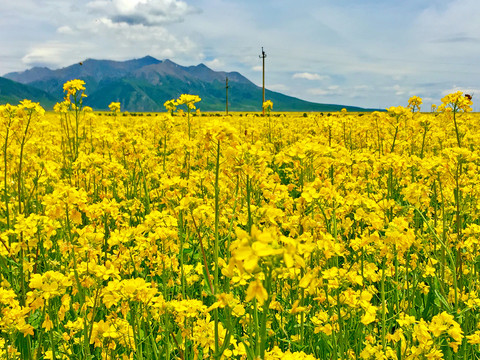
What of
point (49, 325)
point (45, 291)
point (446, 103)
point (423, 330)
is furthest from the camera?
point (446, 103)

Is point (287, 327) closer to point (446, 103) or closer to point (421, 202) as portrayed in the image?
point (421, 202)

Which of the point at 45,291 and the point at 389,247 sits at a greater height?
the point at 389,247

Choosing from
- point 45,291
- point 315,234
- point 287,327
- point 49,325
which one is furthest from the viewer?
point 287,327

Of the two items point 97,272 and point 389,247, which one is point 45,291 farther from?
point 389,247

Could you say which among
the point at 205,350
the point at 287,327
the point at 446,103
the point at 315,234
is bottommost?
the point at 287,327

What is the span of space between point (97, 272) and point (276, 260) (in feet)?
4.95

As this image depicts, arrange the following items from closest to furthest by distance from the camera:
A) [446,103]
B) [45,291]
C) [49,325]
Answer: [45,291] < [49,325] < [446,103]

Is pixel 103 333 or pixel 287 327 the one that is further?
pixel 287 327

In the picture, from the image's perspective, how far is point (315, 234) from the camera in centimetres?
280

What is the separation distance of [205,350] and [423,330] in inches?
46.7

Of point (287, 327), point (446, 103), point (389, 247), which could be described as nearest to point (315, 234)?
point (389, 247)

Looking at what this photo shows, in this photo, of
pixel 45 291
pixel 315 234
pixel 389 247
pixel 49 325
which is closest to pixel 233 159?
pixel 315 234

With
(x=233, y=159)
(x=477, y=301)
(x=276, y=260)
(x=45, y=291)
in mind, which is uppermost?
(x=233, y=159)

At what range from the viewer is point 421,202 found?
324 cm
